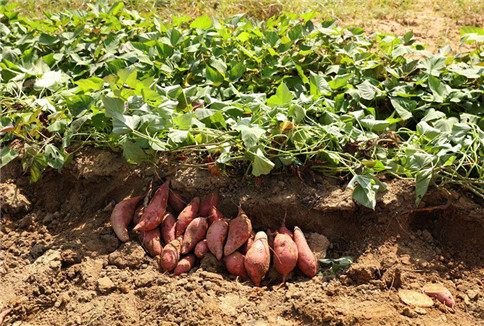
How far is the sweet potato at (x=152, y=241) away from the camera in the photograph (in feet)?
9.37

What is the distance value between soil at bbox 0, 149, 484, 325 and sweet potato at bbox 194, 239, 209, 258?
1.7 inches

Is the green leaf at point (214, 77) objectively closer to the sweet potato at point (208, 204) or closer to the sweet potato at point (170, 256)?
the sweet potato at point (208, 204)

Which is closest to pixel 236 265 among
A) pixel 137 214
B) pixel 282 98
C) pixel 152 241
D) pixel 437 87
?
pixel 152 241

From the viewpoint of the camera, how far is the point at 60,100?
3.38 meters

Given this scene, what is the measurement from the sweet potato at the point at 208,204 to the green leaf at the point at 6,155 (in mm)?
974

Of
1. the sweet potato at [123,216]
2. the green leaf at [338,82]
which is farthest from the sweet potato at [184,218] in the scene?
the green leaf at [338,82]

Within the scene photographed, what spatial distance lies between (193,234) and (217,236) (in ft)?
0.36

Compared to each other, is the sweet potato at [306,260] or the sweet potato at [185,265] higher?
the sweet potato at [306,260]

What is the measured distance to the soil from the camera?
2.58 meters

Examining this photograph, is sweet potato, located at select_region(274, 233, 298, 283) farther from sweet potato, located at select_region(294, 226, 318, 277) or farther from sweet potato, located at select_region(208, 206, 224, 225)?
sweet potato, located at select_region(208, 206, 224, 225)

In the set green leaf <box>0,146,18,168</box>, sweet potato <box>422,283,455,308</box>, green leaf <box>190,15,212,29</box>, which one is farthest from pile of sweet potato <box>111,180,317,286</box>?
green leaf <box>190,15,212,29</box>

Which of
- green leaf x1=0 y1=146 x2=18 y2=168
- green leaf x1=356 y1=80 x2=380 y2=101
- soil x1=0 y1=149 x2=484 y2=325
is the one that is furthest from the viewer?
green leaf x1=356 y1=80 x2=380 y2=101

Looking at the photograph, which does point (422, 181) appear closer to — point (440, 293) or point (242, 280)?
point (440, 293)

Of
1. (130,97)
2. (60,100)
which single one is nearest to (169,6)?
(60,100)
